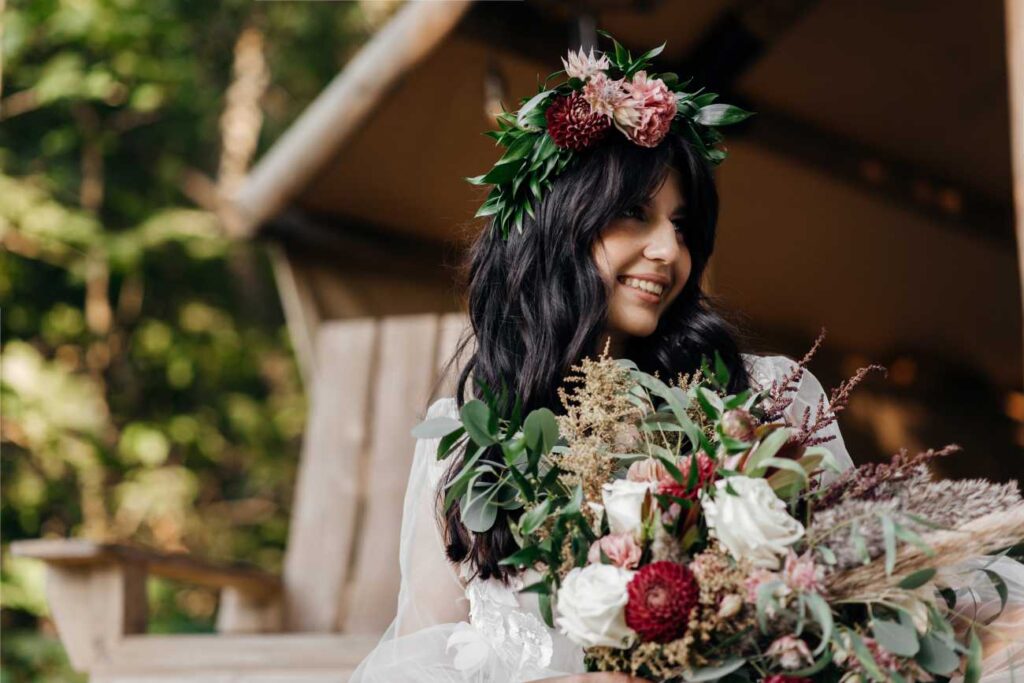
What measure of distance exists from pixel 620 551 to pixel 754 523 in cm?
16

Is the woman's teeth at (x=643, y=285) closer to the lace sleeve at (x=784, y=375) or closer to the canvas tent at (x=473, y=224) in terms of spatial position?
the lace sleeve at (x=784, y=375)

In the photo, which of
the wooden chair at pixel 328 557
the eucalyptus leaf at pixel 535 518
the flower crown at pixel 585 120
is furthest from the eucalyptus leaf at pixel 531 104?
the wooden chair at pixel 328 557

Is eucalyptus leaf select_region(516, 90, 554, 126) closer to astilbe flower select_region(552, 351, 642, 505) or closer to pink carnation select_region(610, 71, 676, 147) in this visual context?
pink carnation select_region(610, 71, 676, 147)

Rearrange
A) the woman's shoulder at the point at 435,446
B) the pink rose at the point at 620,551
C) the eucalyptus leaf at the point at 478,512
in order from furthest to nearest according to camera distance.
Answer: the woman's shoulder at the point at 435,446 < the eucalyptus leaf at the point at 478,512 < the pink rose at the point at 620,551

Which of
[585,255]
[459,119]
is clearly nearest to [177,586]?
[459,119]

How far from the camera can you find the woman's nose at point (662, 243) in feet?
5.91

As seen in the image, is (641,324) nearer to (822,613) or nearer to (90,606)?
(822,613)

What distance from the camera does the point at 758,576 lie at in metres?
1.16

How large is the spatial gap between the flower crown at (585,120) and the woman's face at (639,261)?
0.37 ft

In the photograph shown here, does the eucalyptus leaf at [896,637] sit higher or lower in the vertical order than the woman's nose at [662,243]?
lower

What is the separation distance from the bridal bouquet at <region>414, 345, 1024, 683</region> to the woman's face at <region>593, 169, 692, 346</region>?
47 centimetres

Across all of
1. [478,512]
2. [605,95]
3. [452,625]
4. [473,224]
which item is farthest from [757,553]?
[473,224]

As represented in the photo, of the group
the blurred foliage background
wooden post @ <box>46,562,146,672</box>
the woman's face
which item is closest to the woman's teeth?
the woman's face

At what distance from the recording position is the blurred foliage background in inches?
233
